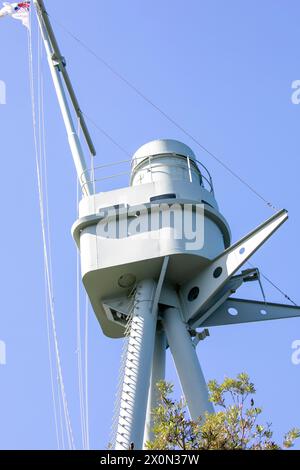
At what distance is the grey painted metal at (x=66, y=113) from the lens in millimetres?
23553

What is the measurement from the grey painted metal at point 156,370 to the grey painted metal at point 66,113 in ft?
15.3

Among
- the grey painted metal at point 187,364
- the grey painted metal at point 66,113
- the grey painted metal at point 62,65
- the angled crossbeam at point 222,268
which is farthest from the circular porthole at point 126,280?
the grey painted metal at point 62,65

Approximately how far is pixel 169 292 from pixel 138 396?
12.6 ft

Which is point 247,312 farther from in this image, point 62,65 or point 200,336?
point 62,65

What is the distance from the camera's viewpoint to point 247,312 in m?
20.6

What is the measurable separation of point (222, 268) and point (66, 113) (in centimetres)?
1065

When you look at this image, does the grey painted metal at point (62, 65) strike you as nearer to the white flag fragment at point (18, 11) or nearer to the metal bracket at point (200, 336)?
the white flag fragment at point (18, 11)

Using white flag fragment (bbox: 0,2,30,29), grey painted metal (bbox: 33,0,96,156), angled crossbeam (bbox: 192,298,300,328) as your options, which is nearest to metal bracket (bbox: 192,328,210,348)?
angled crossbeam (bbox: 192,298,300,328)

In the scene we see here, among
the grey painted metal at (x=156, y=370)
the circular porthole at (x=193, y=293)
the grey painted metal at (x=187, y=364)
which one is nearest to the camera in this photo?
the grey painted metal at (x=187, y=364)

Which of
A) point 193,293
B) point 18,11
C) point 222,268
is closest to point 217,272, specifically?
→ point 222,268

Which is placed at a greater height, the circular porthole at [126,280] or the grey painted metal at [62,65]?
the grey painted metal at [62,65]

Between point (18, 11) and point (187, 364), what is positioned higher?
point (18, 11)

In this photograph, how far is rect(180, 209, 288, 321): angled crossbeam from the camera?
18891 mm

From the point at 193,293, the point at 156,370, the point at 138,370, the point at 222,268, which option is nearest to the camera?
the point at 138,370
